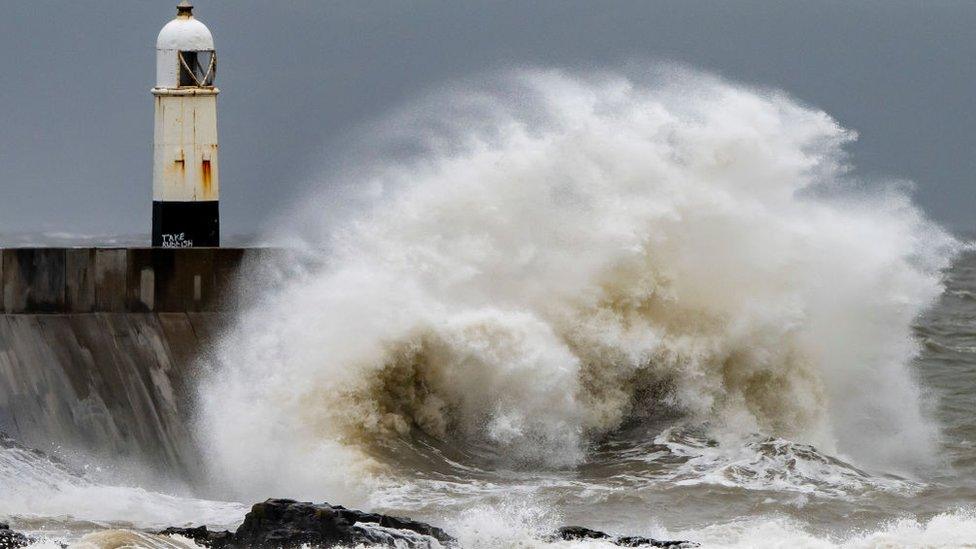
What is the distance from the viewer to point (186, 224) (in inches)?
539

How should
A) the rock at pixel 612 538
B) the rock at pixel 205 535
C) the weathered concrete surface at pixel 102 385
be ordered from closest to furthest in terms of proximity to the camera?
the rock at pixel 205 535 → the rock at pixel 612 538 → the weathered concrete surface at pixel 102 385

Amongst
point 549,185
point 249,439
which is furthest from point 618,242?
point 249,439

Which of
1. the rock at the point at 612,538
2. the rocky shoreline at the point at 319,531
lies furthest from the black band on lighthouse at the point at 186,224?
the rock at the point at 612,538

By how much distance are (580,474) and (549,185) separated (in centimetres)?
269

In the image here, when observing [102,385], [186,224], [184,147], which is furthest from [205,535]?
[184,147]

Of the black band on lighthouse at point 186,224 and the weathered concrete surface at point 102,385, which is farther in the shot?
the black band on lighthouse at point 186,224

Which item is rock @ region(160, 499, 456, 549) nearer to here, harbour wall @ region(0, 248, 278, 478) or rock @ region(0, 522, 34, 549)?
rock @ region(0, 522, 34, 549)

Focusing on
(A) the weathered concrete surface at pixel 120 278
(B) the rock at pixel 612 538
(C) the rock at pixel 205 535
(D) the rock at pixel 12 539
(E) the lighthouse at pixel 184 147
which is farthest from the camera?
(E) the lighthouse at pixel 184 147

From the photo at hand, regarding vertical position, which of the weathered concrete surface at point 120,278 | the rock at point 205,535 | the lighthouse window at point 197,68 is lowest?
the rock at point 205,535

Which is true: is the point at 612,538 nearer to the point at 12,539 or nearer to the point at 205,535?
the point at 205,535

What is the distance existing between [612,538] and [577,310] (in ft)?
12.0

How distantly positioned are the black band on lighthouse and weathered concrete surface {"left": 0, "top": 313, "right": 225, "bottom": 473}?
5.15ft

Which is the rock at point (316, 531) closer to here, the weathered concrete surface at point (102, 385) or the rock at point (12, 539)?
the rock at point (12, 539)

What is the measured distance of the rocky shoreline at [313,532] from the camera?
29.2ft
